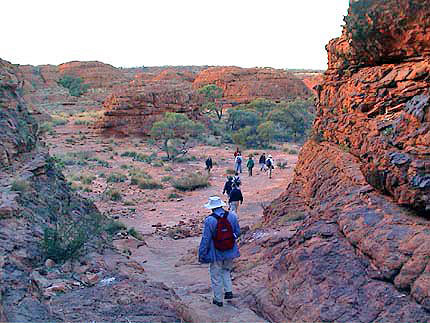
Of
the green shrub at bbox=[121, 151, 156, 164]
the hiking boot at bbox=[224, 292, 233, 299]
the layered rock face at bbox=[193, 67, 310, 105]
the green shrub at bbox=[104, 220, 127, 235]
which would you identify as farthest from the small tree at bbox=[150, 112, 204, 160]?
the hiking boot at bbox=[224, 292, 233, 299]

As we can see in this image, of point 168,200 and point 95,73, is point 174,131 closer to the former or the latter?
point 168,200

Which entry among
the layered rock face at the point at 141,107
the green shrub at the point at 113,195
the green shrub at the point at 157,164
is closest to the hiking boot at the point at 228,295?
Answer: the green shrub at the point at 113,195

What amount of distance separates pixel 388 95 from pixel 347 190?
79.1 inches

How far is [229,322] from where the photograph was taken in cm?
596

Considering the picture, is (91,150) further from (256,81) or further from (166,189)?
(256,81)

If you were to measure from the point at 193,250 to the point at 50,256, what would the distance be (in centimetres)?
495

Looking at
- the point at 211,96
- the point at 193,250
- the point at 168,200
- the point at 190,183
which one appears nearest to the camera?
the point at 193,250

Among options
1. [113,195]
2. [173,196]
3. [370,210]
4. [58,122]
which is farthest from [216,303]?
[58,122]

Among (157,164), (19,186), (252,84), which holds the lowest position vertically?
(157,164)

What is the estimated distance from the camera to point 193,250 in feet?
38.0

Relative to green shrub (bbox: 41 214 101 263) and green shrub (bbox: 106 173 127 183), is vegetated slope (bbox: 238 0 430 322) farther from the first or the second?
green shrub (bbox: 106 173 127 183)

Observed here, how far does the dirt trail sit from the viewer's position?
650cm

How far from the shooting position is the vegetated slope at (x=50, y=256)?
5.36 meters

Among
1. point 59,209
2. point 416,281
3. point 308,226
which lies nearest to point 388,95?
point 308,226
